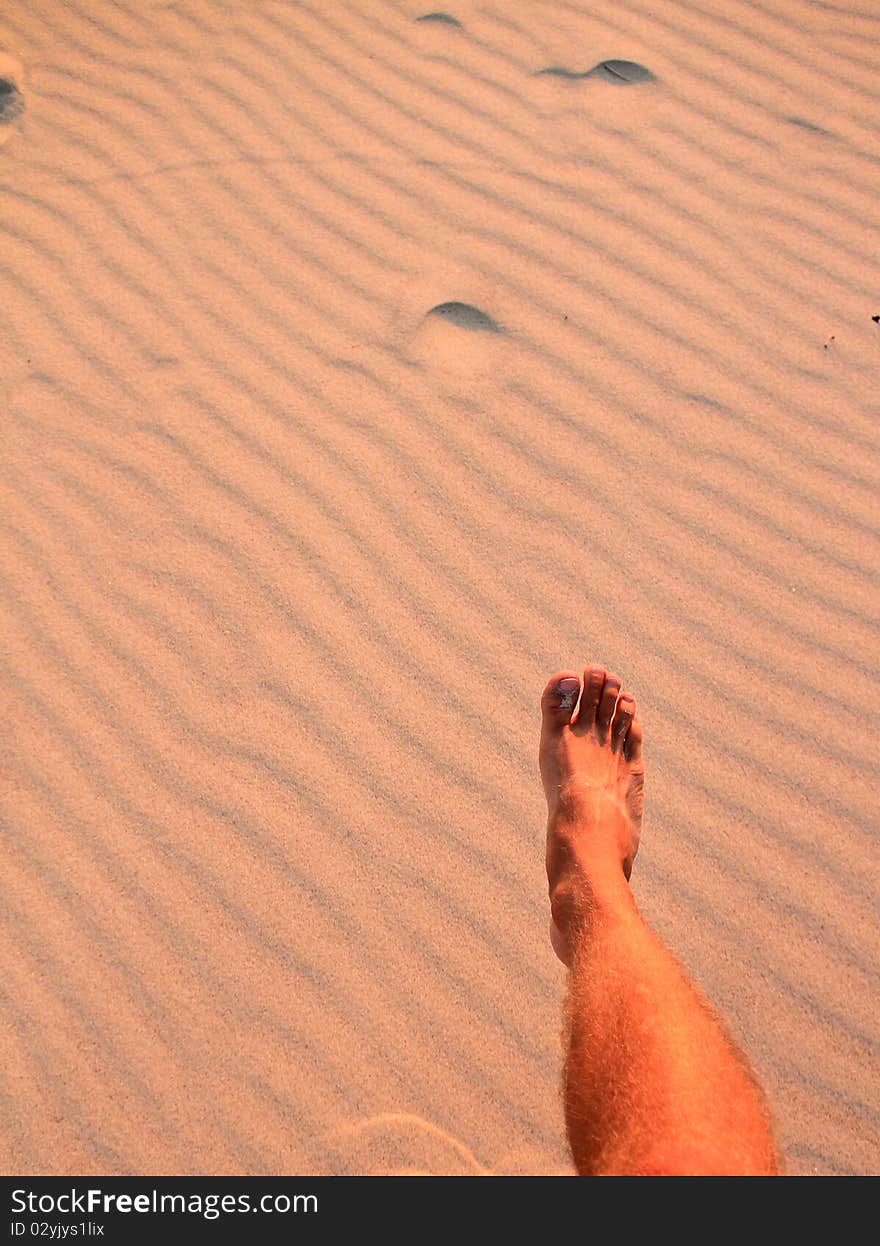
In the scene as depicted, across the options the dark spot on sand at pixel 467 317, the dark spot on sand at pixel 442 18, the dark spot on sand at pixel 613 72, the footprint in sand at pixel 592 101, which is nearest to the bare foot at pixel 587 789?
the dark spot on sand at pixel 467 317

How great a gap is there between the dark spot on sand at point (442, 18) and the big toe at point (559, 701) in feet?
8.46

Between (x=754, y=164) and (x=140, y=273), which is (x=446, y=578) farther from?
(x=754, y=164)

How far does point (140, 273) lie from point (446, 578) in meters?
1.44

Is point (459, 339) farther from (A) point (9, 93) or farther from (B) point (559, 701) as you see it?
(A) point (9, 93)

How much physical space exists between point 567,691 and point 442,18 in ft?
8.74

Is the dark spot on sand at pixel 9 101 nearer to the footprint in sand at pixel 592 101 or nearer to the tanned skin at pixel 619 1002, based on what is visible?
the footprint in sand at pixel 592 101

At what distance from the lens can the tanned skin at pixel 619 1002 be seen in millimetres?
1552

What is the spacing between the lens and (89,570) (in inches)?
103

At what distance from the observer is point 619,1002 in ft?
5.77

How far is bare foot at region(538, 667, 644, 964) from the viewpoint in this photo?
6.66 ft

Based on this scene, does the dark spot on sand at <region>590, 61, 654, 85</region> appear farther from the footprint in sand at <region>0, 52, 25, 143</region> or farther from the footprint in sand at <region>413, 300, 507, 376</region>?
the footprint in sand at <region>0, 52, 25, 143</region>

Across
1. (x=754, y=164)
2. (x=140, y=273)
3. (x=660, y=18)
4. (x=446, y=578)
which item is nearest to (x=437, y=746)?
(x=446, y=578)
